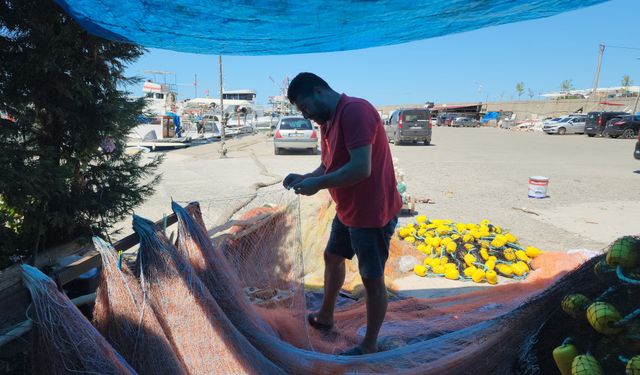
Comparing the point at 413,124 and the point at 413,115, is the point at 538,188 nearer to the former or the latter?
the point at 413,124

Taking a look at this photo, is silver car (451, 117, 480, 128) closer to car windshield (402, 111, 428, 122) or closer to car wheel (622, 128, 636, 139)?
car wheel (622, 128, 636, 139)

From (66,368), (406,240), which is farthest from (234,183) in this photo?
(66,368)

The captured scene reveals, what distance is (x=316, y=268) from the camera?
13.9 ft

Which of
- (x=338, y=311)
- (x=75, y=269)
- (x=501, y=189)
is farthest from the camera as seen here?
(x=501, y=189)

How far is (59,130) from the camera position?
3129 mm

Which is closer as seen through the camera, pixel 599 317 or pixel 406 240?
pixel 599 317

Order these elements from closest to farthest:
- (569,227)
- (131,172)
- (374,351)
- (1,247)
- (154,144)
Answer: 1. (374,351)
2. (1,247)
3. (131,172)
4. (569,227)
5. (154,144)

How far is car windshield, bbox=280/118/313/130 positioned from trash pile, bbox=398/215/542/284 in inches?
512

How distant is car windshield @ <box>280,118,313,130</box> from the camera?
17641mm

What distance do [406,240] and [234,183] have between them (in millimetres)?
6032

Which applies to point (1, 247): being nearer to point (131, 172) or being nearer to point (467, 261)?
point (131, 172)

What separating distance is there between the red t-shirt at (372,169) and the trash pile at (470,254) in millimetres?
2016

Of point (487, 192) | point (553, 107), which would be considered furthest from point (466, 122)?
point (487, 192)

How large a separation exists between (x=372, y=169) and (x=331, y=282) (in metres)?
0.98
